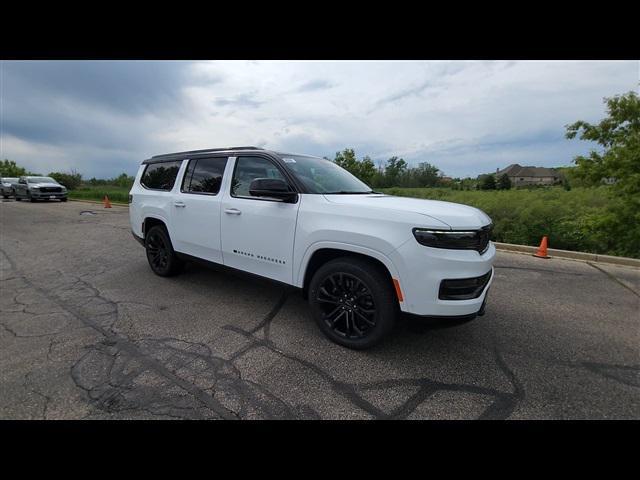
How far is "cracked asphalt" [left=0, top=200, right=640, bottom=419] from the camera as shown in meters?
2.02

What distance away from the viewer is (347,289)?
105 inches

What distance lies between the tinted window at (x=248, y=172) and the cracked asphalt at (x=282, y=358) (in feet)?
3.95

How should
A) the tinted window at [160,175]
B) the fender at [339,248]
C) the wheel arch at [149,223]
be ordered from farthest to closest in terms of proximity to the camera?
the wheel arch at [149,223] < the tinted window at [160,175] < the fender at [339,248]

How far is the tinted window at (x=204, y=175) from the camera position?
361 centimetres

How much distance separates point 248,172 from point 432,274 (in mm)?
2313

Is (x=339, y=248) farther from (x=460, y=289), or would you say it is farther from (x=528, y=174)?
(x=528, y=174)

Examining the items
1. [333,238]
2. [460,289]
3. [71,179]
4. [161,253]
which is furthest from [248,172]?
[71,179]

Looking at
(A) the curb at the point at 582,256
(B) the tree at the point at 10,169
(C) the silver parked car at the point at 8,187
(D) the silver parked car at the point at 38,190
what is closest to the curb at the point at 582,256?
(A) the curb at the point at 582,256

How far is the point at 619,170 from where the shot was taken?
6.57 metres

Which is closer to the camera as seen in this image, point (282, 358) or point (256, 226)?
point (282, 358)

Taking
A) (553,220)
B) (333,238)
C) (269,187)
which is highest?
(269,187)

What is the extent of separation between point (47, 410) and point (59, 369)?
20.9 inches

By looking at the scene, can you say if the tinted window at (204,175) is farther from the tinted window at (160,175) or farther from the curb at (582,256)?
the curb at (582,256)
